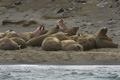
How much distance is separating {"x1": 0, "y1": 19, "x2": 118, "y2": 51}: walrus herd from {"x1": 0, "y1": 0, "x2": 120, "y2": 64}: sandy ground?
35 centimetres

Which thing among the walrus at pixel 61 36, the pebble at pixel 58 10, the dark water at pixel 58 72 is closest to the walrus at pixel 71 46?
the walrus at pixel 61 36

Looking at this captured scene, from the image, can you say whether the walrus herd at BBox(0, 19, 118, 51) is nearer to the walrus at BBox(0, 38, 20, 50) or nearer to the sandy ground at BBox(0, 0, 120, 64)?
the walrus at BBox(0, 38, 20, 50)

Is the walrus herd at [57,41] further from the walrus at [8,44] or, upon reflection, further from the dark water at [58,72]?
the dark water at [58,72]

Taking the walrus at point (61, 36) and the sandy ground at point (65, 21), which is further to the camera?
the walrus at point (61, 36)

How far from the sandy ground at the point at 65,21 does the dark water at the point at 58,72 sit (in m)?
0.57

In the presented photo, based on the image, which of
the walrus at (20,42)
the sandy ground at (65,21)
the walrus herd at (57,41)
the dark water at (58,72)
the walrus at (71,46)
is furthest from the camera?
the walrus at (20,42)

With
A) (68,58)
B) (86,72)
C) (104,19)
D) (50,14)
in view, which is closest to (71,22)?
(104,19)

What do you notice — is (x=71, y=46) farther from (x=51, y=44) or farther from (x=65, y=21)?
(x=65, y=21)

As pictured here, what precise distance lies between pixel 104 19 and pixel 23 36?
21.1ft

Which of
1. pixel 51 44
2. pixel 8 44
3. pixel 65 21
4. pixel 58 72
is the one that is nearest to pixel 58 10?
pixel 65 21

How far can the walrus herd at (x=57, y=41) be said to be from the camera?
1334 centimetres

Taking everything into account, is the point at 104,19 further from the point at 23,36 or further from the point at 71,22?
the point at 23,36

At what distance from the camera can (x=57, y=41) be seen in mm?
13398

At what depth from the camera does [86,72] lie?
10578 millimetres
